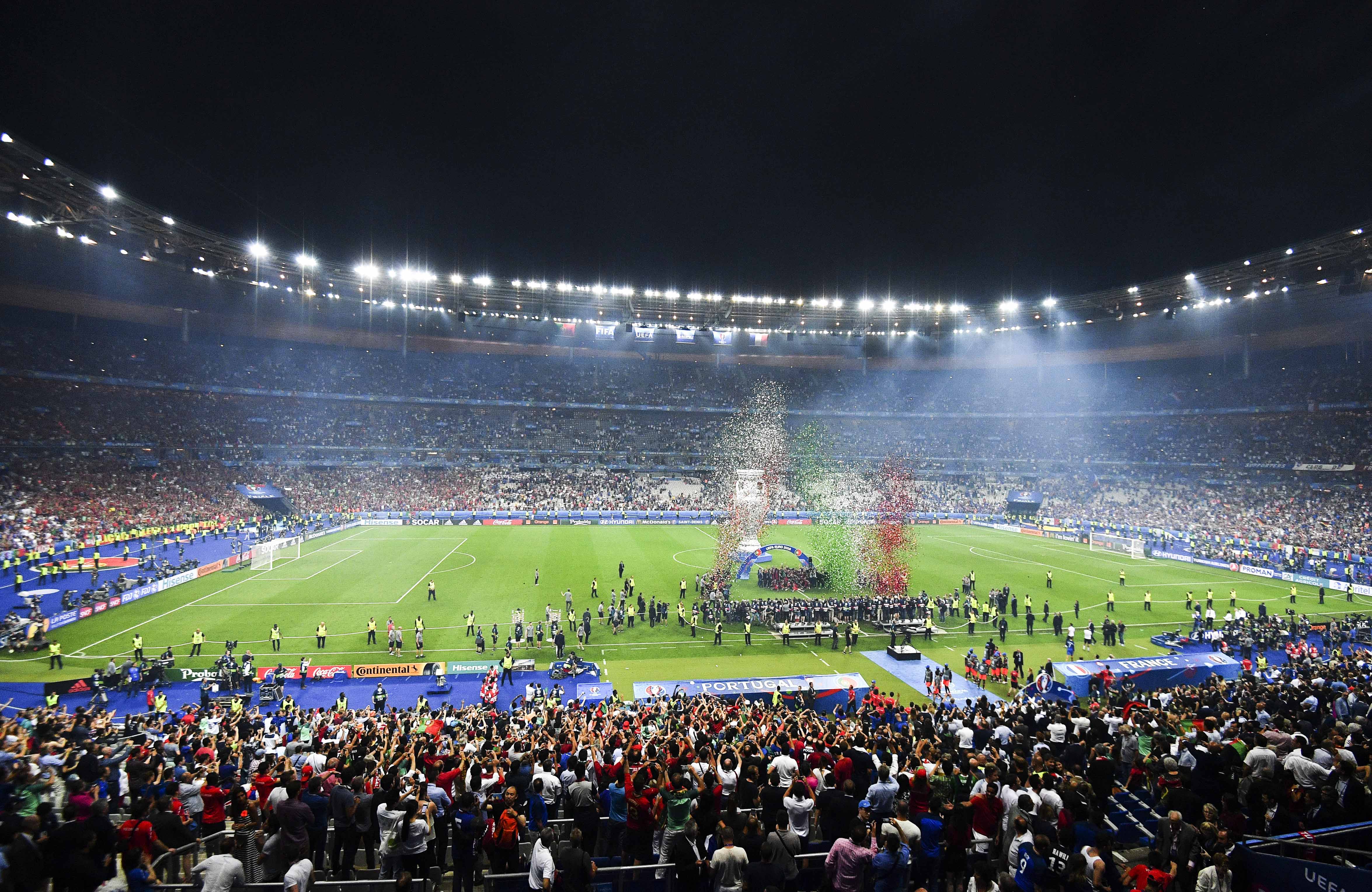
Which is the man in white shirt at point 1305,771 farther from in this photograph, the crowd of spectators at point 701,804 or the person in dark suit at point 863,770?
the person in dark suit at point 863,770

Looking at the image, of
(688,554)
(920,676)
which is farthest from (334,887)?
(688,554)

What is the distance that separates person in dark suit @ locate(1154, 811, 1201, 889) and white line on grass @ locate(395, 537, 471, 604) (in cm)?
3056

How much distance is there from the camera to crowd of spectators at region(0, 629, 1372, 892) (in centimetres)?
621

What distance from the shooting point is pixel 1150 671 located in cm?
2088

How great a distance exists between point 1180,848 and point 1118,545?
49.6 m

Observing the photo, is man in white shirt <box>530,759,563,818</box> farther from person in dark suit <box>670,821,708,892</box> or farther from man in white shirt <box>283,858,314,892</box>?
man in white shirt <box>283,858,314,892</box>

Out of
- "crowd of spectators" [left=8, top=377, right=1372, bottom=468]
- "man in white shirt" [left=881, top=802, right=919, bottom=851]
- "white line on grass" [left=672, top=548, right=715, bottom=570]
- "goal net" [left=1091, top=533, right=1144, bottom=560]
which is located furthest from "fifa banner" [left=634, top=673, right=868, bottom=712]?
"crowd of spectators" [left=8, top=377, right=1372, bottom=468]

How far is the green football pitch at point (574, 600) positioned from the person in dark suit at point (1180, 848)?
14926 mm

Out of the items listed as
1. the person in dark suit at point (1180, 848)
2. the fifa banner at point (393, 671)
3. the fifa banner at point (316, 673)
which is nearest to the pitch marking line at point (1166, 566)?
the person in dark suit at point (1180, 848)

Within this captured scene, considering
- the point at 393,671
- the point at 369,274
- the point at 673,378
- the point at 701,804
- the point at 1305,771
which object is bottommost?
the point at 393,671

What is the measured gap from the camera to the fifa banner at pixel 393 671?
2202cm

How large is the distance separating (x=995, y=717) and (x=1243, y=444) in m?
72.2

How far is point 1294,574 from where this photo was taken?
129ft

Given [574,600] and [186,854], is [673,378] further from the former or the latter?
[186,854]
